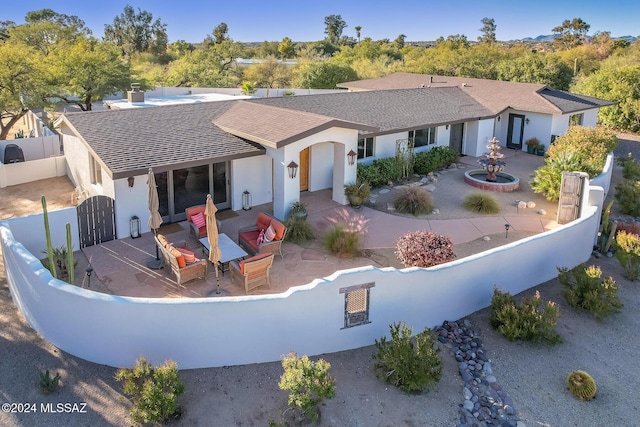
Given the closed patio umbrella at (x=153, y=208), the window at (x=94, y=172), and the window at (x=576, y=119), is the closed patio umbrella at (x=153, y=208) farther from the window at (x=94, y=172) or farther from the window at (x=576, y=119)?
the window at (x=576, y=119)

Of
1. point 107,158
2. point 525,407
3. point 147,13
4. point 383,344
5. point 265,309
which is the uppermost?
point 147,13

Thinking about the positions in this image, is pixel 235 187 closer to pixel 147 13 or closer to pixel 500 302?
pixel 500 302

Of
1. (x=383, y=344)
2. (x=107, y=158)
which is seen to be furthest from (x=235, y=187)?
(x=383, y=344)

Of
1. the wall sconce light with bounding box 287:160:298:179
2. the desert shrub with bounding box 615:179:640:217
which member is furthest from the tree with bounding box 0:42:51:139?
the desert shrub with bounding box 615:179:640:217

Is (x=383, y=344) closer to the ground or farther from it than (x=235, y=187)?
closer to the ground

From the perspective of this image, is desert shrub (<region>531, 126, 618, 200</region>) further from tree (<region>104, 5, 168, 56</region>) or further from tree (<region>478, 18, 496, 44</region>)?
tree (<region>478, 18, 496, 44</region>)

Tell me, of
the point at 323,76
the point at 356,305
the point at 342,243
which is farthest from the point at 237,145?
the point at 323,76

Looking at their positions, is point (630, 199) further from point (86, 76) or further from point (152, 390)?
point (86, 76)
